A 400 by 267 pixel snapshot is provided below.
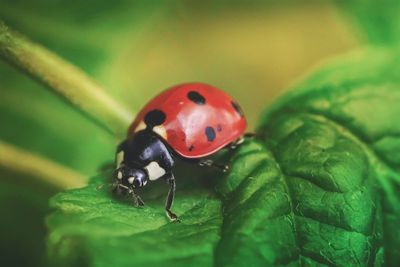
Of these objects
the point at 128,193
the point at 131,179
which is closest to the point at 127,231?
the point at 128,193

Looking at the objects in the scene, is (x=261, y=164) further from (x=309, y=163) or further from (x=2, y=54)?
(x=2, y=54)

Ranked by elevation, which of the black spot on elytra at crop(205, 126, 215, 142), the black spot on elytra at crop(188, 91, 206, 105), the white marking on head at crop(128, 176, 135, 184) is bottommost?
the white marking on head at crop(128, 176, 135, 184)

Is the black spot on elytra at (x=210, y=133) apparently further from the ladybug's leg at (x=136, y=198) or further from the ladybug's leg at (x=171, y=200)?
the ladybug's leg at (x=136, y=198)

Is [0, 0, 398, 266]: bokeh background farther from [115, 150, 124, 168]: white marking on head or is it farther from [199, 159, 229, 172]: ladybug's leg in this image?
[199, 159, 229, 172]: ladybug's leg

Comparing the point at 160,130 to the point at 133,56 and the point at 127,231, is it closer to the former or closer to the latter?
the point at 127,231

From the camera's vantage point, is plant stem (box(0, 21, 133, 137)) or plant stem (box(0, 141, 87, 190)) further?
plant stem (box(0, 141, 87, 190))

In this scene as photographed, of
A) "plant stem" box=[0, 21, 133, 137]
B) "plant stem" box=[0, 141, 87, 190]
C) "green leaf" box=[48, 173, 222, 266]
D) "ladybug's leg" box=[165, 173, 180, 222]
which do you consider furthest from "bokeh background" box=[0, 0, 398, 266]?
"green leaf" box=[48, 173, 222, 266]
